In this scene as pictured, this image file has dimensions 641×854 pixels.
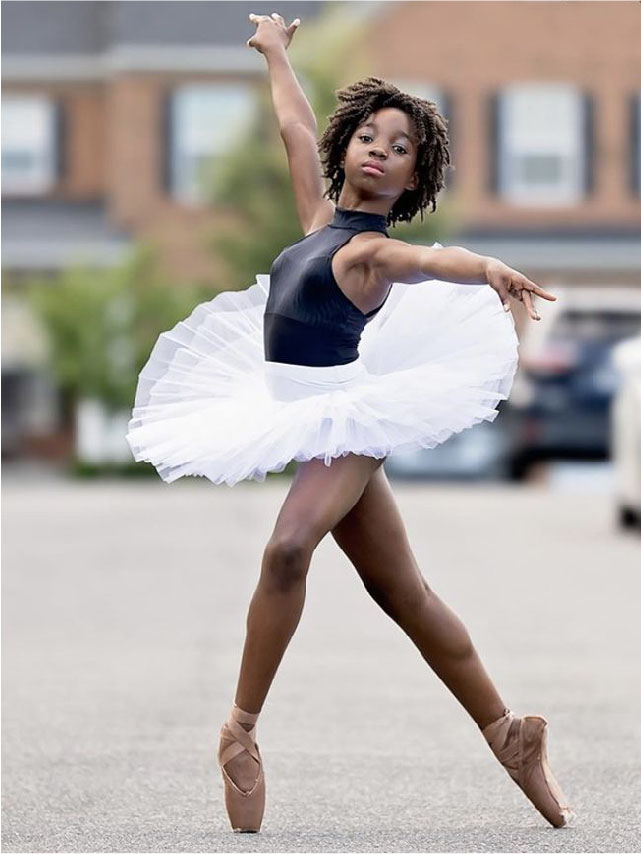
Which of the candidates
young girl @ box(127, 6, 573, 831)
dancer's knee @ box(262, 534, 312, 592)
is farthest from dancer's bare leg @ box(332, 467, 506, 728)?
dancer's knee @ box(262, 534, 312, 592)

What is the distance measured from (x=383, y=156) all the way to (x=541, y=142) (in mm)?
29837

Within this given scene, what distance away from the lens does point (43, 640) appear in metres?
11.3

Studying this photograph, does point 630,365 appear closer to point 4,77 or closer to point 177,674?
point 177,674

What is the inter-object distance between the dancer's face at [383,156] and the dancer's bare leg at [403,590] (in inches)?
28.1

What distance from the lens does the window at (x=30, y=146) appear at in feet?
122

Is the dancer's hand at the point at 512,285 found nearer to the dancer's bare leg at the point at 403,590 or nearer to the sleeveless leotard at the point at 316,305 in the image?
the sleeveless leotard at the point at 316,305

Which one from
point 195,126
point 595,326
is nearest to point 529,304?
point 595,326

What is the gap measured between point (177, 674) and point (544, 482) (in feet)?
51.9

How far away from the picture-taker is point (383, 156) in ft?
19.2

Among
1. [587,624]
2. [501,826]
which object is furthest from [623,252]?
[501,826]

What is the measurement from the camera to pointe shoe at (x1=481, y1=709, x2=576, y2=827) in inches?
236

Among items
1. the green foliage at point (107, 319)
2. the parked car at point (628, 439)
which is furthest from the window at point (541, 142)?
the parked car at point (628, 439)

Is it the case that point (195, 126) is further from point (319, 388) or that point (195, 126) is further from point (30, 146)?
point (319, 388)

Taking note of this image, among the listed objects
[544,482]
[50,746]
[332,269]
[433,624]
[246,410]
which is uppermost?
[332,269]
